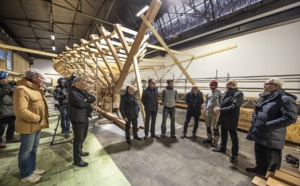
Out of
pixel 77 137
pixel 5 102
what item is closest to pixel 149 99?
pixel 77 137

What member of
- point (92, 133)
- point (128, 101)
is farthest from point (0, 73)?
point (128, 101)

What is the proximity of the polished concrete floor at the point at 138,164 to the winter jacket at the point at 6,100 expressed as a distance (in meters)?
0.75

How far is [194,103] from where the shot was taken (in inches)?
135

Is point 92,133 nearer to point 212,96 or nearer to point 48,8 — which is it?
point 212,96

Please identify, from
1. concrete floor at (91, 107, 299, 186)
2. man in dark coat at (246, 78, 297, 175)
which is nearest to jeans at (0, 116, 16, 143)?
concrete floor at (91, 107, 299, 186)

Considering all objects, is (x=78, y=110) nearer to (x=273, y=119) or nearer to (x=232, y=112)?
(x=232, y=112)

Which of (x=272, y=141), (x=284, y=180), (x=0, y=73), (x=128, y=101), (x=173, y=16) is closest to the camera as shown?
(x=284, y=180)

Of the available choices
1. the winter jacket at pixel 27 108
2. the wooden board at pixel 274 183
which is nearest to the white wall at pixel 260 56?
the wooden board at pixel 274 183

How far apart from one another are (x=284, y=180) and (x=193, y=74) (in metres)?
7.06

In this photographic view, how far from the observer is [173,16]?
25.1 feet

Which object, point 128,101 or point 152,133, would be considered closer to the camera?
point 128,101

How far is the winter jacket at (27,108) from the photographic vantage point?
1.64m

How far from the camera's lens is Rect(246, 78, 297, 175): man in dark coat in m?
1.70

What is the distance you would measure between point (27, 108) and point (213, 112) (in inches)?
138
